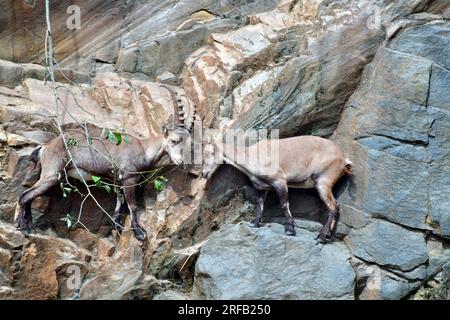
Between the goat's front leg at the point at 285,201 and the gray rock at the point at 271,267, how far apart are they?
12cm

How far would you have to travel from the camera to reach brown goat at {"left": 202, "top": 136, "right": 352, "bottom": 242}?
38.4ft

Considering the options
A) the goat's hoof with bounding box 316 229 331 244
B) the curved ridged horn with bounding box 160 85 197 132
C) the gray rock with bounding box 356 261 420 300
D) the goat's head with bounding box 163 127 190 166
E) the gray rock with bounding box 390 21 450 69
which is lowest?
the gray rock with bounding box 356 261 420 300

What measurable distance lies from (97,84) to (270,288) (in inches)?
198

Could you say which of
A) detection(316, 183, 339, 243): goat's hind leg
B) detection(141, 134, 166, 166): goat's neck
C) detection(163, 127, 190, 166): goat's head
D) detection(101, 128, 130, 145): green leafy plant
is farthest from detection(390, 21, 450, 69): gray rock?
detection(101, 128, 130, 145): green leafy plant

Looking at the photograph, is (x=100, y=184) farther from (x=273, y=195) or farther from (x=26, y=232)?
(x=273, y=195)

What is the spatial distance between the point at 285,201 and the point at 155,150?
224cm

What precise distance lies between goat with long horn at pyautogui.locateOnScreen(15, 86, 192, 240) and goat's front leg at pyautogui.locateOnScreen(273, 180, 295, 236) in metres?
1.60

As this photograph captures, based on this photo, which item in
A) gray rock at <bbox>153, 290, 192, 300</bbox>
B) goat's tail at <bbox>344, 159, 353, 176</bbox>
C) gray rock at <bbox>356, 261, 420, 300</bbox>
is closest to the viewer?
gray rock at <bbox>153, 290, 192, 300</bbox>

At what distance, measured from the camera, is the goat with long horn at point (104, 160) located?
1163 cm

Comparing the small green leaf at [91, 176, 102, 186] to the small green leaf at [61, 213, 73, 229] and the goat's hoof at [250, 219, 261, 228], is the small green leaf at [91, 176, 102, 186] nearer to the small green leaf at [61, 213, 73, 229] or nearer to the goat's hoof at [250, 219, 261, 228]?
the small green leaf at [61, 213, 73, 229]

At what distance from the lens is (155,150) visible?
40.1ft

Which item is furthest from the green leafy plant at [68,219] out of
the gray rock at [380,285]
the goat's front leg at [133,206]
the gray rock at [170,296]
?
the gray rock at [380,285]

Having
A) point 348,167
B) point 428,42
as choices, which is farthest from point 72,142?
point 428,42

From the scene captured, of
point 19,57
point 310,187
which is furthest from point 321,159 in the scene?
point 19,57
